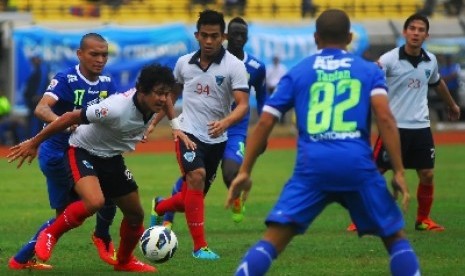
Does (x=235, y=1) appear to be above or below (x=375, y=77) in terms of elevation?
below

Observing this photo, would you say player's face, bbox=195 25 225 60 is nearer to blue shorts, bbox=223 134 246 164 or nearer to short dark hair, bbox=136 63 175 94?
blue shorts, bbox=223 134 246 164

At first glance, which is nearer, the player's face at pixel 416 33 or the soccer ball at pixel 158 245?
the soccer ball at pixel 158 245

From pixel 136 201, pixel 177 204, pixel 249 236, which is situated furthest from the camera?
pixel 249 236

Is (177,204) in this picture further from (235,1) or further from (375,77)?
(235,1)

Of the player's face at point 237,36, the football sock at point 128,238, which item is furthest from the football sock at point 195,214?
the player's face at point 237,36

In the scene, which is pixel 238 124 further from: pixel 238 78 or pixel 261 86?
pixel 238 78

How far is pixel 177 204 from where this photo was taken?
12.6 m

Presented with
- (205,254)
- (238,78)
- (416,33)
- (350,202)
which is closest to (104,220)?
(205,254)

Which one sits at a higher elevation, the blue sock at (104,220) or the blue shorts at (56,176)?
the blue shorts at (56,176)

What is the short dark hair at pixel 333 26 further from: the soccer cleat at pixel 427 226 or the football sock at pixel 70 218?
the soccer cleat at pixel 427 226

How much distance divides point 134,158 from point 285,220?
20.3 m

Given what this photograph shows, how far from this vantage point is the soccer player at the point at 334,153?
312 inches

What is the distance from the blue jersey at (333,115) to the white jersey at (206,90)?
13.3 ft

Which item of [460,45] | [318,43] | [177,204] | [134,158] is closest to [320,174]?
[318,43]
